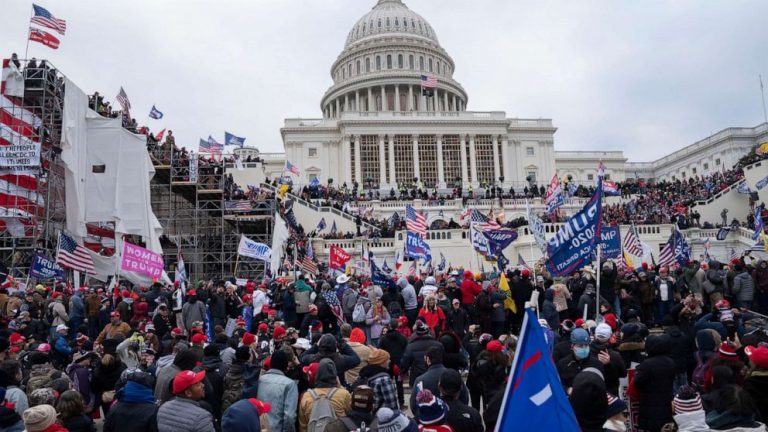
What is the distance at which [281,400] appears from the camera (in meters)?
6.38

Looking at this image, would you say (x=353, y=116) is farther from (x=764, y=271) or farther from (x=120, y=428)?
(x=120, y=428)

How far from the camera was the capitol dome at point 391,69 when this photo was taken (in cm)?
8206

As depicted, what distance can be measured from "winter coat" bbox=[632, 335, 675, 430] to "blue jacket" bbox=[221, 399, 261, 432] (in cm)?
393

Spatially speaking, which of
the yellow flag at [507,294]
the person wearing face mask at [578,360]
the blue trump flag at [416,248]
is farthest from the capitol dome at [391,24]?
the person wearing face mask at [578,360]

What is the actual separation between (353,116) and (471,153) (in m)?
13.2

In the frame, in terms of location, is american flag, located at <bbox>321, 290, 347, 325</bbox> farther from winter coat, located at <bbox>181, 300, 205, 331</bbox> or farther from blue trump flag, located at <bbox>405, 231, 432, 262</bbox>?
blue trump flag, located at <bbox>405, 231, 432, 262</bbox>

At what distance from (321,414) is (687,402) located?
10.9 feet

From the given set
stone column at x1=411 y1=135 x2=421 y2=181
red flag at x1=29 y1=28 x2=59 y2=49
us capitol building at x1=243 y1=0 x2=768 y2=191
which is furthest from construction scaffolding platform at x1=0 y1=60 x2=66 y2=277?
stone column at x1=411 y1=135 x2=421 y2=181

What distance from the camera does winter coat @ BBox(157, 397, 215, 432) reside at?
5.12 metres

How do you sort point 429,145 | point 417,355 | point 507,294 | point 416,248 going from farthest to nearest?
point 429,145 → point 416,248 → point 507,294 → point 417,355

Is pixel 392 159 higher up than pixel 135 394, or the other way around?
pixel 392 159

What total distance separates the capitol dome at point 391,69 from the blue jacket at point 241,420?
73.8m

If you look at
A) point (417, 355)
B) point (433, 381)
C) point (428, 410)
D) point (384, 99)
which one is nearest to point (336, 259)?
point (417, 355)

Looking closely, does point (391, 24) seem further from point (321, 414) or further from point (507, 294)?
point (321, 414)
